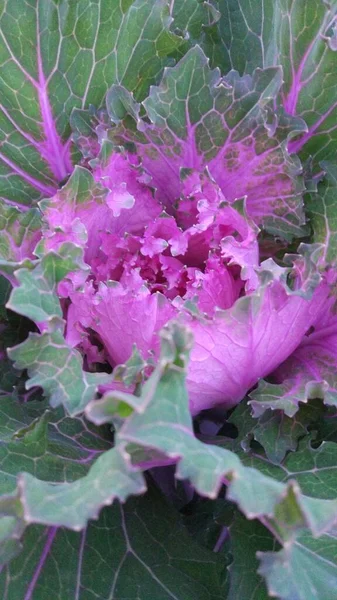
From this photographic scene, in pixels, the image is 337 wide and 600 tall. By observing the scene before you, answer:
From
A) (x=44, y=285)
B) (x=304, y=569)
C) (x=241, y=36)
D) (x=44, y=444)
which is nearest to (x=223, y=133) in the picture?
(x=241, y=36)

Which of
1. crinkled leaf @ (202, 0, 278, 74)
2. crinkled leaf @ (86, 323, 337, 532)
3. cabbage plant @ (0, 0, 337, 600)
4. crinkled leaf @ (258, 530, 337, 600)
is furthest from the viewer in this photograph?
crinkled leaf @ (202, 0, 278, 74)

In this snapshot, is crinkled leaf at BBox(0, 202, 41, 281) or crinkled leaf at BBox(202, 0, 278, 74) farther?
crinkled leaf at BBox(202, 0, 278, 74)

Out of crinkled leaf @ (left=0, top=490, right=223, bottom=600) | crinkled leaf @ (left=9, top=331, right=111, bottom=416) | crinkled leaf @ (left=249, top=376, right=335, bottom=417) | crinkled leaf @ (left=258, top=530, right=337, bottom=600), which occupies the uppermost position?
crinkled leaf @ (left=9, top=331, right=111, bottom=416)

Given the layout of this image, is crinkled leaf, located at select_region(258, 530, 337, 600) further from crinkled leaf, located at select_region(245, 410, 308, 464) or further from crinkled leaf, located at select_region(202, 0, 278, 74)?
crinkled leaf, located at select_region(202, 0, 278, 74)

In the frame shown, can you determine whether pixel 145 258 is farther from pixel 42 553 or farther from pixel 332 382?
pixel 42 553

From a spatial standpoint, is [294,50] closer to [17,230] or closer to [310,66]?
[310,66]

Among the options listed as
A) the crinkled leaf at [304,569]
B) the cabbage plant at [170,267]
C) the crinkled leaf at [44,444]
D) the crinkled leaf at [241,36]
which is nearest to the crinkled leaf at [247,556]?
the cabbage plant at [170,267]

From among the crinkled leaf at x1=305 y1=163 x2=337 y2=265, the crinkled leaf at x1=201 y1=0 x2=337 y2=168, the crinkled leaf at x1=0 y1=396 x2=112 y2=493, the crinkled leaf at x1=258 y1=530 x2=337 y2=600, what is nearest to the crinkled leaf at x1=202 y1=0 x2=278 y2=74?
the crinkled leaf at x1=201 y1=0 x2=337 y2=168

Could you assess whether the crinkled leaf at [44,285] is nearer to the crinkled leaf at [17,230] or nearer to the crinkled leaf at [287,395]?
the crinkled leaf at [17,230]
